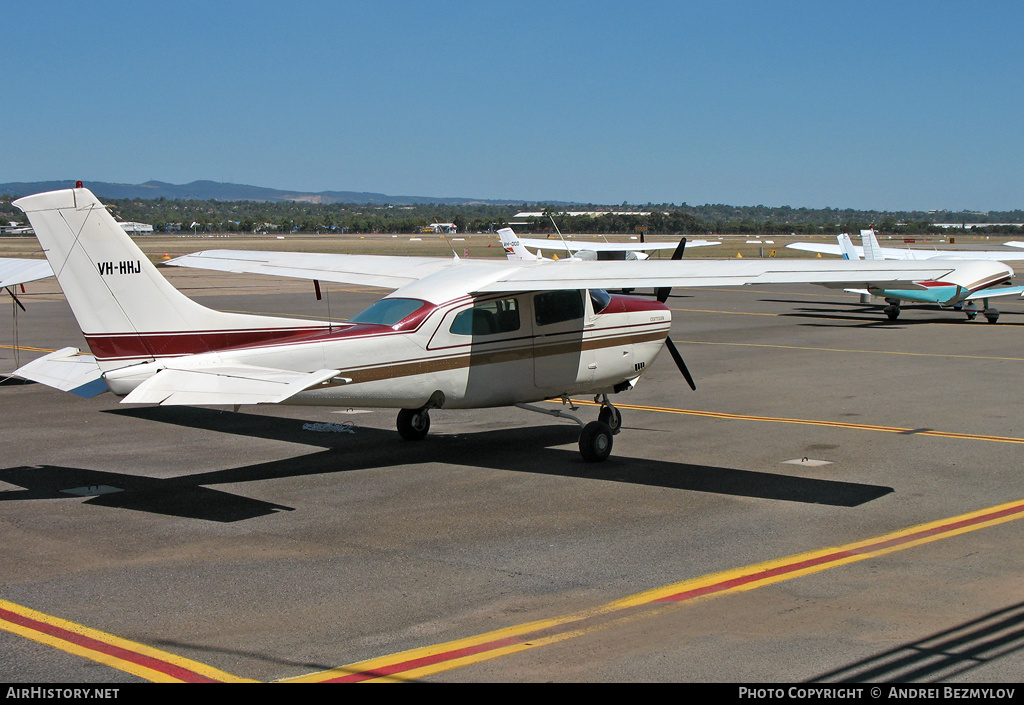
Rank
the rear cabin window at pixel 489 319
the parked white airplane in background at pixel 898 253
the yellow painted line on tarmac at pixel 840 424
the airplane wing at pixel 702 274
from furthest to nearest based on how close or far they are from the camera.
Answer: the parked white airplane in background at pixel 898 253, the yellow painted line on tarmac at pixel 840 424, the rear cabin window at pixel 489 319, the airplane wing at pixel 702 274

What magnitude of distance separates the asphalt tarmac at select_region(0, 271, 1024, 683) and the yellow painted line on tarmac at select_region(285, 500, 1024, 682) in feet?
0.08

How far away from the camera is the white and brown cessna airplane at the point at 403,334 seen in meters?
9.98

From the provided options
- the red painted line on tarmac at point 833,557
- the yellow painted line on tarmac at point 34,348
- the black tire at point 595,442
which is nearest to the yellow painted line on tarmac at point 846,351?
the black tire at point 595,442

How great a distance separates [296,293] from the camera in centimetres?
4369

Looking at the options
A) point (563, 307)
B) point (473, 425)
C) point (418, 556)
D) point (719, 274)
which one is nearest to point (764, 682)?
point (418, 556)

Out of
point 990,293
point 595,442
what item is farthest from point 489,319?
point 990,293

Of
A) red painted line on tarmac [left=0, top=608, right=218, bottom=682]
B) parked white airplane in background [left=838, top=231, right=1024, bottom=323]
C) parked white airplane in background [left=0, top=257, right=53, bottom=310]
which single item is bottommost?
red painted line on tarmac [left=0, top=608, right=218, bottom=682]

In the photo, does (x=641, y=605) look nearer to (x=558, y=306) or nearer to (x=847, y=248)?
(x=558, y=306)

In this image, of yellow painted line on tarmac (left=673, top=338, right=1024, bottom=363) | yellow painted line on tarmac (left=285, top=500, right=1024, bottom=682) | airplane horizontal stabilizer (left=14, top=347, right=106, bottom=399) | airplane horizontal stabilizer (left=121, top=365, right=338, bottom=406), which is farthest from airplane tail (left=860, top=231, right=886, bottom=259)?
airplane horizontal stabilizer (left=14, top=347, right=106, bottom=399)

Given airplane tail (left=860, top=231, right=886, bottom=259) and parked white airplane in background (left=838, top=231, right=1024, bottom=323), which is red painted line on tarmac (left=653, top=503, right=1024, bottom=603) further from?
airplane tail (left=860, top=231, right=886, bottom=259)

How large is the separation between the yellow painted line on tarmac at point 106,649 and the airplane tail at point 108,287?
12.7ft

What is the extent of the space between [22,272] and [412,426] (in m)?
9.95

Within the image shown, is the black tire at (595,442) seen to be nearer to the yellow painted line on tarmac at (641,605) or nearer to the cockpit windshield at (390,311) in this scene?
the cockpit windshield at (390,311)

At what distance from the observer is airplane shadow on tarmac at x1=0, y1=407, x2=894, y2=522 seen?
10.2m
